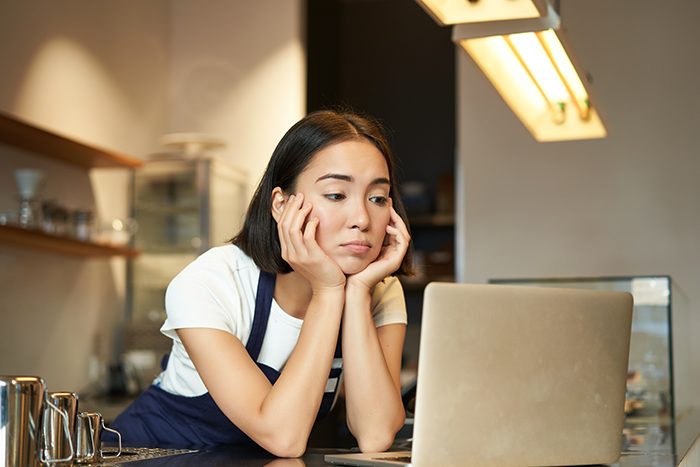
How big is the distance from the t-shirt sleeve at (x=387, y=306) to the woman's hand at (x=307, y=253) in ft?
0.70

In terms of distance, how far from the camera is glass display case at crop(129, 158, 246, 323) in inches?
142

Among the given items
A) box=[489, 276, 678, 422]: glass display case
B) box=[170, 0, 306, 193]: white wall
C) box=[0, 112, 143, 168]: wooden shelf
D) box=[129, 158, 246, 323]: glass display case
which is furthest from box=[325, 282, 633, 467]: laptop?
box=[170, 0, 306, 193]: white wall

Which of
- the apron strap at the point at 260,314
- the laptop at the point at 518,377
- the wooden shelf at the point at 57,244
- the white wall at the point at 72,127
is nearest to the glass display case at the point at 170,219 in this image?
the white wall at the point at 72,127

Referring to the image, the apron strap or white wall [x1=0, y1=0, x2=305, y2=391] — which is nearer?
the apron strap

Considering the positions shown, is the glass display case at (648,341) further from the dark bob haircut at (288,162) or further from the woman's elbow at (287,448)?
the woman's elbow at (287,448)

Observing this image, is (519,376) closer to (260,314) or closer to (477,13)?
(260,314)

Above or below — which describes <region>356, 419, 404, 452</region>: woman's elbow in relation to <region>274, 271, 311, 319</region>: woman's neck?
below

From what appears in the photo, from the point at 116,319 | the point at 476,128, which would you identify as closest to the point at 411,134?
the point at 476,128

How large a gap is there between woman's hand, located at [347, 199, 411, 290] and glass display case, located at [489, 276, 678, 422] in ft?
2.08

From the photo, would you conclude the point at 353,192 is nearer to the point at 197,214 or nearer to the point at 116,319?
the point at 197,214

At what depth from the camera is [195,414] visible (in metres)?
1.35

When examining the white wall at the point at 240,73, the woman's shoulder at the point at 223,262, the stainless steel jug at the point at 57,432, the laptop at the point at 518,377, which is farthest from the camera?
the white wall at the point at 240,73

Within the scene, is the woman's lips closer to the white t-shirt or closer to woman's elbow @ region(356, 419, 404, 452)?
the white t-shirt

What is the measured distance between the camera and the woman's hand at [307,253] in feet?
3.99
